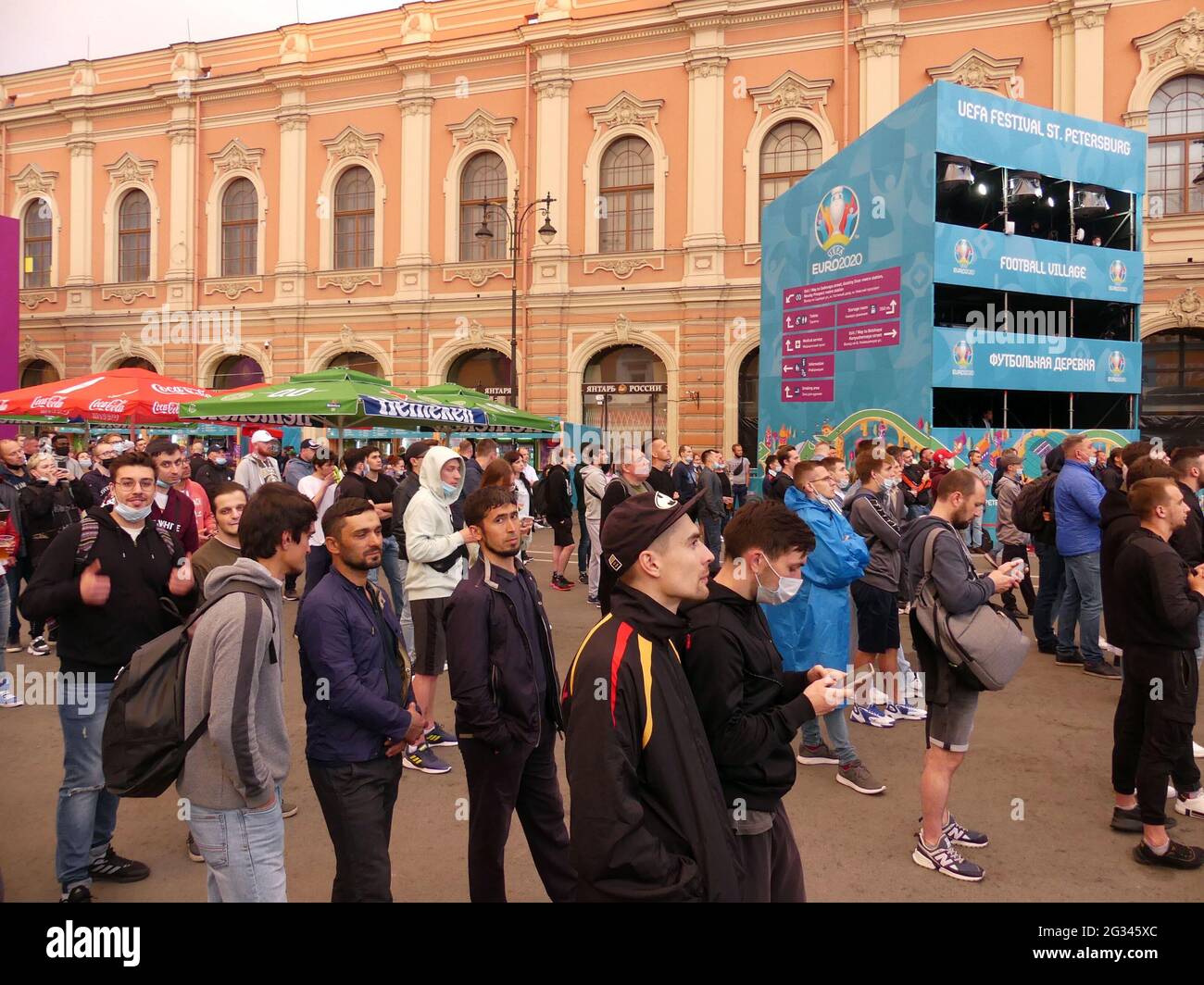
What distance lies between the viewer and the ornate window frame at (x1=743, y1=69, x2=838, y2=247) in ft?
75.4

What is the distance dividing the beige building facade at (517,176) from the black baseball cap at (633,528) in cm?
2000

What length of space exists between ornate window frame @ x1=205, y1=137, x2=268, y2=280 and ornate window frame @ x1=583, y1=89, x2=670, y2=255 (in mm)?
11479

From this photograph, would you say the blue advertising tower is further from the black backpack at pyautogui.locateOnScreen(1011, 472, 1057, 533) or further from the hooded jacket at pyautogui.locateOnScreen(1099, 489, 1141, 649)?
the hooded jacket at pyautogui.locateOnScreen(1099, 489, 1141, 649)

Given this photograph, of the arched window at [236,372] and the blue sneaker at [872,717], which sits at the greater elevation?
the arched window at [236,372]

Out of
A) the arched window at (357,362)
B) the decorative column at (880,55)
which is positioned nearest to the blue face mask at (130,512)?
the decorative column at (880,55)

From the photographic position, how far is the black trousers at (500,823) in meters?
3.41

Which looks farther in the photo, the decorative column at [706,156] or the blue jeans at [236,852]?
the decorative column at [706,156]

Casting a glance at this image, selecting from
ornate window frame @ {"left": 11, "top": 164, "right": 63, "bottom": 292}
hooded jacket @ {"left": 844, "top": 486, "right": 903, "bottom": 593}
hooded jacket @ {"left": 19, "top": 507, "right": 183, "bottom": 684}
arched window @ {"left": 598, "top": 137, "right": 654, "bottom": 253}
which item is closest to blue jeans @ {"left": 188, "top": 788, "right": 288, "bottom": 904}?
hooded jacket @ {"left": 19, "top": 507, "right": 183, "bottom": 684}

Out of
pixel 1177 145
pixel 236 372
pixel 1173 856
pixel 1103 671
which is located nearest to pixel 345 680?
pixel 1173 856

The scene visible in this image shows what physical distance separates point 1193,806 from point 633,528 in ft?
14.6

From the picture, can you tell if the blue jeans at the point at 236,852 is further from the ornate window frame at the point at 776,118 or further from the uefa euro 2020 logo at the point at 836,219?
the ornate window frame at the point at 776,118

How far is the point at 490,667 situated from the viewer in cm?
345
